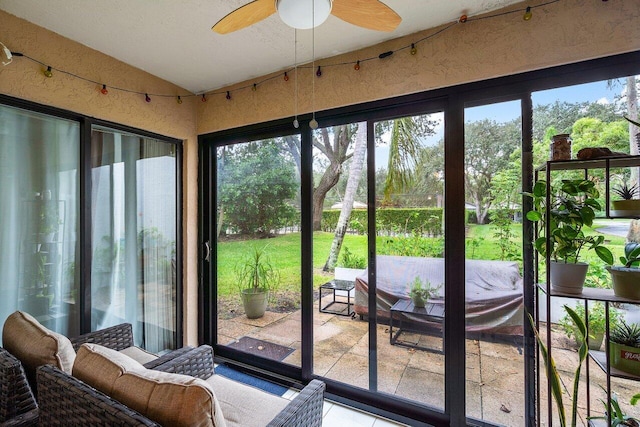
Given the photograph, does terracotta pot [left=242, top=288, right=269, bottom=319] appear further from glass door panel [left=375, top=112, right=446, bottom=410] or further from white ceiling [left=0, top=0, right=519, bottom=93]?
white ceiling [left=0, top=0, right=519, bottom=93]

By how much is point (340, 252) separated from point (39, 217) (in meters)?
2.17

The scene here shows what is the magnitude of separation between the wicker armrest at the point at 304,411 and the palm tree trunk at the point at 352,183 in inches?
43.2

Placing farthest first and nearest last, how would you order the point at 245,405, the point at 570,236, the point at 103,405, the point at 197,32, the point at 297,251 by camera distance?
the point at 297,251
the point at 197,32
the point at 245,405
the point at 570,236
the point at 103,405

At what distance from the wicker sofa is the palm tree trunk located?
111 cm

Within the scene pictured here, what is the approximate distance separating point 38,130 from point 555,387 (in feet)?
11.4

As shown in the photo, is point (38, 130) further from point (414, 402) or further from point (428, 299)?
point (414, 402)

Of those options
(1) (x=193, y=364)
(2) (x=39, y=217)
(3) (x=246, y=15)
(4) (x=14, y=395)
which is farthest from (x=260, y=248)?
(3) (x=246, y=15)

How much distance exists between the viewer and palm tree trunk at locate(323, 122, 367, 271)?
7.39ft

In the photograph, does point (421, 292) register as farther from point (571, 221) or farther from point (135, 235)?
point (135, 235)

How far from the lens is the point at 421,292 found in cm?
209

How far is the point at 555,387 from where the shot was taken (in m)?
1.41

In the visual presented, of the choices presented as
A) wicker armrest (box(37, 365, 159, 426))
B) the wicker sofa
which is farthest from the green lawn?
wicker armrest (box(37, 365, 159, 426))

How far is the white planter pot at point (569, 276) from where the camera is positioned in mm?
1398

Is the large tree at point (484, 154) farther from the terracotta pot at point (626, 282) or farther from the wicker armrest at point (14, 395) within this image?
the wicker armrest at point (14, 395)
